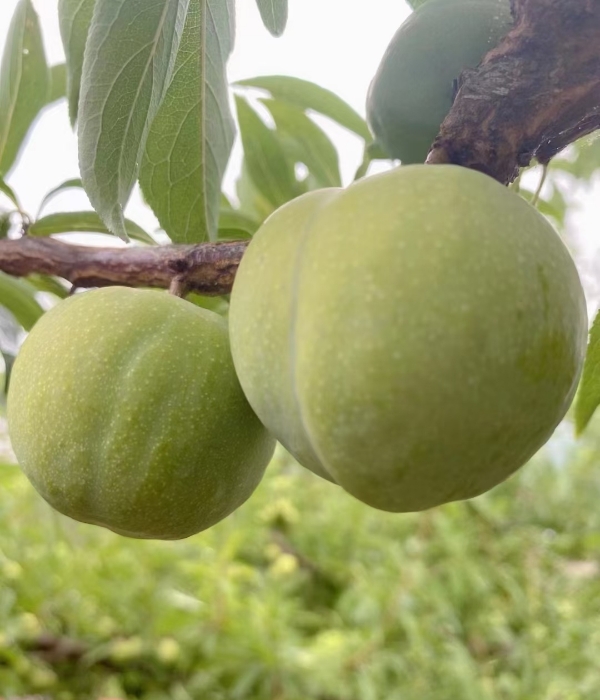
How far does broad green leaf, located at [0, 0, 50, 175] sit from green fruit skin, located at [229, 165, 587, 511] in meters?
0.64

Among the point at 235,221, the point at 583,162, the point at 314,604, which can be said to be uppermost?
the point at 583,162

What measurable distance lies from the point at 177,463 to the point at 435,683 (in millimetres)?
1663

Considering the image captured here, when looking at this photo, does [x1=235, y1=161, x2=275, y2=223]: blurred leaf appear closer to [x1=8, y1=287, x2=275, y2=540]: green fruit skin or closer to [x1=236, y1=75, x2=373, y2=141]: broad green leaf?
[x1=236, y1=75, x2=373, y2=141]: broad green leaf

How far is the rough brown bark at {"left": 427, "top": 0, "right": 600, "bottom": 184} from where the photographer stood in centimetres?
45

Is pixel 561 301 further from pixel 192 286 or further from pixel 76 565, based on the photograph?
pixel 76 565

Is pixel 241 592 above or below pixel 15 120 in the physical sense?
below

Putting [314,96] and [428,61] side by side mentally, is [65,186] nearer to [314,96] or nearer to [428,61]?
[314,96]

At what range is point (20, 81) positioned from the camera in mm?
933

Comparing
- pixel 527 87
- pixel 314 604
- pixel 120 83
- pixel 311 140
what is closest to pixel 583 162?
pixel 311 140

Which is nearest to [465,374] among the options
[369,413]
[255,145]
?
[369,413]

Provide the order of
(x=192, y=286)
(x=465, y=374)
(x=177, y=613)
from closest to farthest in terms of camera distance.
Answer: (x=465, y=374)
(x=192, y=286)
(x=177, y=613)

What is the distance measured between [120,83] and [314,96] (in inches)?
20.1

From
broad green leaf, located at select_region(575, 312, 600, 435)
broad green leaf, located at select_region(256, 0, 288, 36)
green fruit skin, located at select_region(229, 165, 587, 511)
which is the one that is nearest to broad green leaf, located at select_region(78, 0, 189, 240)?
broad green leaf, located at select_region(256, 0, 288, 36)

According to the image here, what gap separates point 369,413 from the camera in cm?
39
